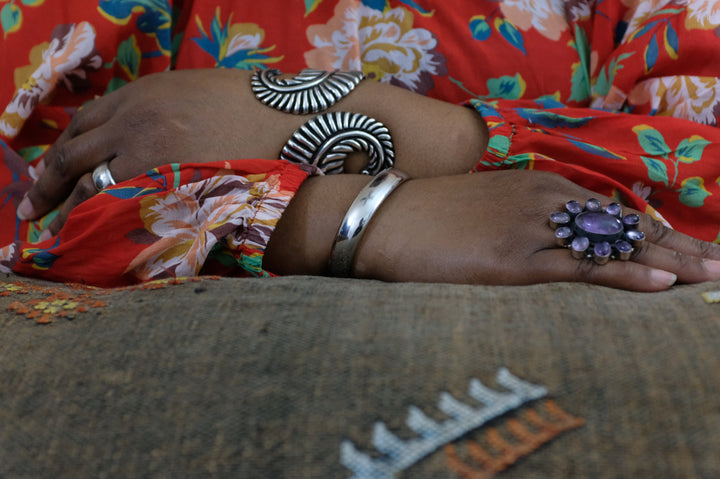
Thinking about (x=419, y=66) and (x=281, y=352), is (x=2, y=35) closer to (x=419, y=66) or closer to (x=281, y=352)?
(x=419, y=66)

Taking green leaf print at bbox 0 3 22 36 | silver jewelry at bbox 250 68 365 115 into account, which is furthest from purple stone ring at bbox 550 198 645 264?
green leaf print at bbox 0 3 22 36

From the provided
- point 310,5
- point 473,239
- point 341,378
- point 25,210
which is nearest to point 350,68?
point 310,5

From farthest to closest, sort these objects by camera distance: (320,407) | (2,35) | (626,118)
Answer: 1. (2,35)
2. (626,118)
3. (320,407)

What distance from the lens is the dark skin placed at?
1.88 ft

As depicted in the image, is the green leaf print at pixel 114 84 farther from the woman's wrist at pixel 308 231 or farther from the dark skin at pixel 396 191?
the woman's wrist at pixel 308 231

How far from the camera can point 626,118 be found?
29.2 inches

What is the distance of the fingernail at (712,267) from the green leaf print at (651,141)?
21 centimetres

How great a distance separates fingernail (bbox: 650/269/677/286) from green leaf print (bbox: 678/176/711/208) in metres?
0.23

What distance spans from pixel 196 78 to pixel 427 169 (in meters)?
0.39

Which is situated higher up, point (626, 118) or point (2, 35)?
point (2, 35)

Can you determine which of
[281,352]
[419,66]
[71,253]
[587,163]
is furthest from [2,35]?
[587,163]

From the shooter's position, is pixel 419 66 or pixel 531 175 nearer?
pixel 531 175

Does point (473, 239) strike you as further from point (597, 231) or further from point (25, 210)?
point (25, 210)

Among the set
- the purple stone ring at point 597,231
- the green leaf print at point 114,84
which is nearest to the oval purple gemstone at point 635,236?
the purple stone ring at point 597,231
